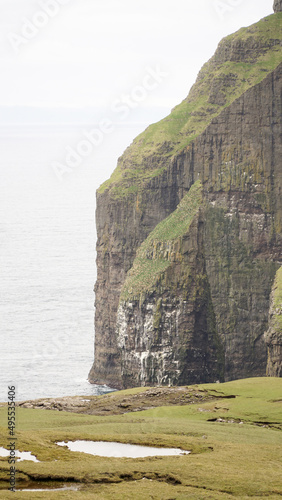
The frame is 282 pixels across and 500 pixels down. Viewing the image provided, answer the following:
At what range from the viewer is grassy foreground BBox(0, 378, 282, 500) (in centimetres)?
6931

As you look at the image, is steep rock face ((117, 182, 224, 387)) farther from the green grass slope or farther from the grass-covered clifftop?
the grass-covered clifftop

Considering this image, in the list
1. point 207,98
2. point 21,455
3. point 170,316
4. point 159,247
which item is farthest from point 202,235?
point 21,455

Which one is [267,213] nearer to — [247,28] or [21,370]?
[247,28]

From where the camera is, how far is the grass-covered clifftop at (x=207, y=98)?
534ft

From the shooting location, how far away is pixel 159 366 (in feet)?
496

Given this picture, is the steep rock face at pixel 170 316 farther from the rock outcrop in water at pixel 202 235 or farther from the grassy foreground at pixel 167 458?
the grassy foreground at pixel 167 458

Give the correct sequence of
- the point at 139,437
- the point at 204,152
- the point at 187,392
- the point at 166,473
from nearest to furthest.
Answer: the point at 166,473 < the point at 139,437 < the point at 187,392 < the point at 204,152

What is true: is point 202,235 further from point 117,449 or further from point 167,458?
point 167,458

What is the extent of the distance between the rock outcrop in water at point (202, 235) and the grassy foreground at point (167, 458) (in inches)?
1745

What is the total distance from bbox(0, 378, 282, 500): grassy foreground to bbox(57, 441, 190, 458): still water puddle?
93 cm

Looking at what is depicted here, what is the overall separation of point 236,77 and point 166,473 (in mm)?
99006

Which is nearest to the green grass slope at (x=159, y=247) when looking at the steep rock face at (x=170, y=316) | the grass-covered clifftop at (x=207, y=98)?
the steep rock face at (x=170, y=316)

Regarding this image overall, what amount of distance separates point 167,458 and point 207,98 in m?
98.8

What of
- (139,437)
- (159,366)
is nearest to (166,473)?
(139,437)
